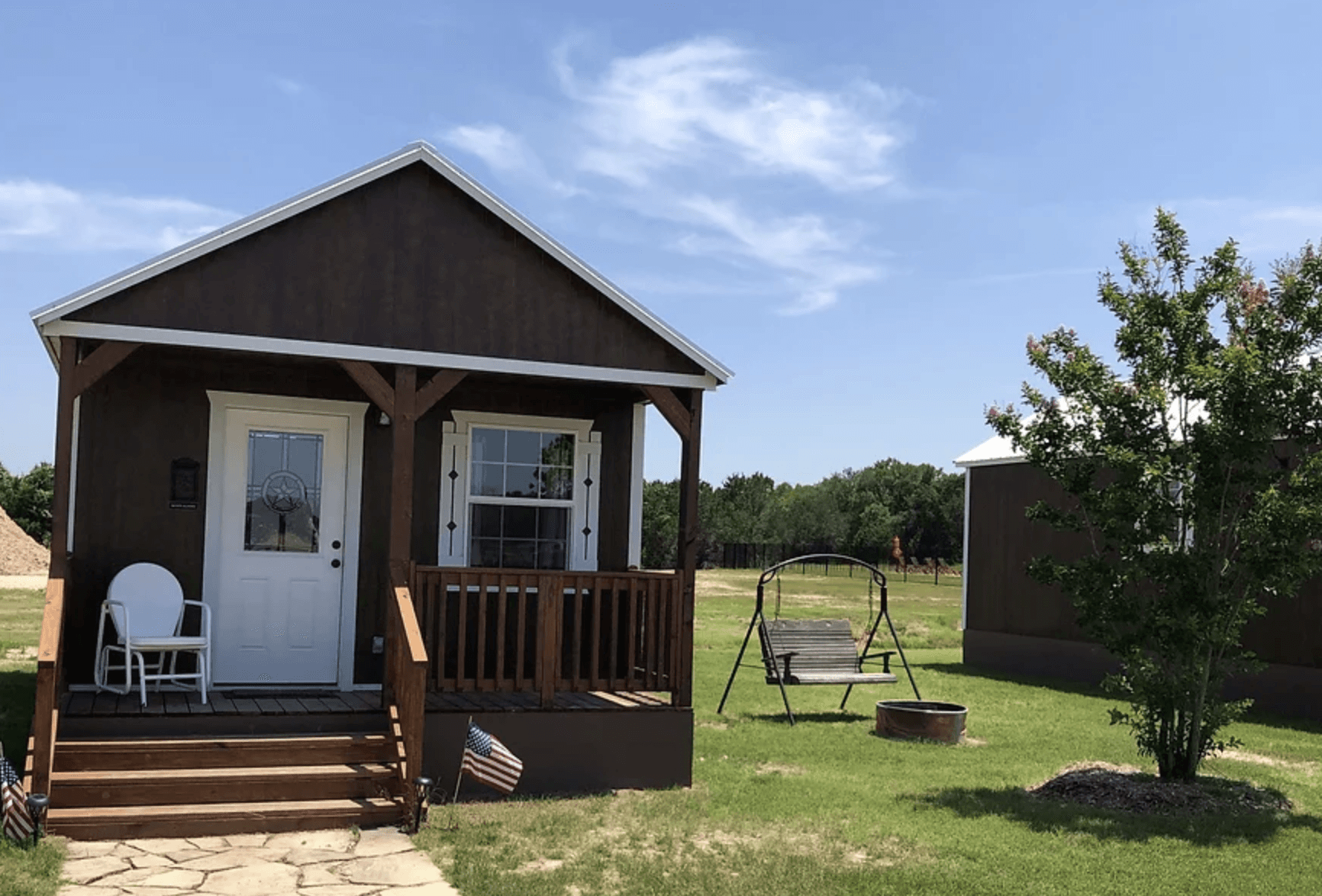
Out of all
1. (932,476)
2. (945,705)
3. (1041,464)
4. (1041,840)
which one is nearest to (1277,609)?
(945,705)

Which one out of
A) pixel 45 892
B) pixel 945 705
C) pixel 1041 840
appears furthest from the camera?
pixel 945 705

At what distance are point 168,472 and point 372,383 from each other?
212 centimetres

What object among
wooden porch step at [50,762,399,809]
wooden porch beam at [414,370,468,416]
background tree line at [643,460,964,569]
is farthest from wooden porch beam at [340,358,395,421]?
background tree line at [643,460,964,569]

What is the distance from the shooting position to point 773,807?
792cm

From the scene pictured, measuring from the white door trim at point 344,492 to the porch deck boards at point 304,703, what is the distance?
605 mm

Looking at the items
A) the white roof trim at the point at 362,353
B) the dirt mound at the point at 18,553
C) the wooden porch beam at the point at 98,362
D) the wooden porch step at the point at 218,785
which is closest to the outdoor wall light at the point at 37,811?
the wooden porch step at the point at 218,785

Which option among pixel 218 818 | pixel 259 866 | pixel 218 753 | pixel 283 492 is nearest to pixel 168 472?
pixel 283 492

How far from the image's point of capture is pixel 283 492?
30.6 feet

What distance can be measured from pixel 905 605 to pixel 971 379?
21.4 feet

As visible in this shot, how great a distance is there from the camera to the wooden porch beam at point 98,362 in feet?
24.1

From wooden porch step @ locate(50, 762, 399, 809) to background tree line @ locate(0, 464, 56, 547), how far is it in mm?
36714

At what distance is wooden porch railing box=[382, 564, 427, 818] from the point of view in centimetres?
729

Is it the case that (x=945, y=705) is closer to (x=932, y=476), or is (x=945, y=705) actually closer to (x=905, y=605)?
(x=905, y=605)

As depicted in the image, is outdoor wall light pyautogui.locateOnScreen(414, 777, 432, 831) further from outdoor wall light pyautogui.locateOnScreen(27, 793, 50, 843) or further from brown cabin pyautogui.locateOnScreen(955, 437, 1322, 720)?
brown cabin pyautogui.locateOnScreen(955, 437, 1322, 720)
